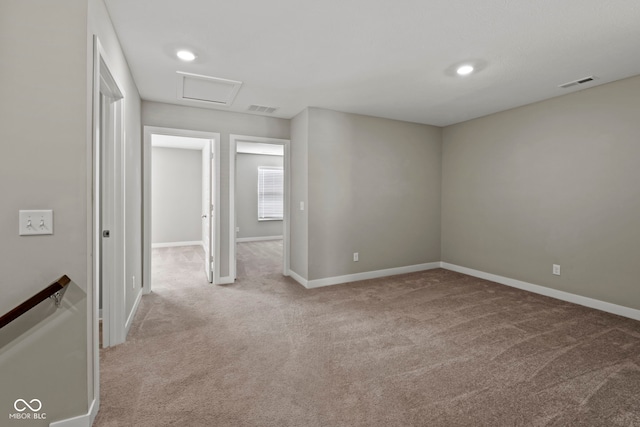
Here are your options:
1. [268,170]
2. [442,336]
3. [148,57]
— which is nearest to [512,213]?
[442,336]

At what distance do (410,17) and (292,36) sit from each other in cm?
89

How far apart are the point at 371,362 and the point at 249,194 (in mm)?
6811

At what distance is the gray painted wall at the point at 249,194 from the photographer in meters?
8.38

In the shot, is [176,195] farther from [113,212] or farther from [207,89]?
[113,212]

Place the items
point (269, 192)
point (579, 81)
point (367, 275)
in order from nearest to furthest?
point (579, 81) < point (367, 275) < point (269, 192)

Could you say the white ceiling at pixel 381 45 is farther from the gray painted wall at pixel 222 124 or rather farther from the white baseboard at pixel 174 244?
the white baseboard at pixel 174 244

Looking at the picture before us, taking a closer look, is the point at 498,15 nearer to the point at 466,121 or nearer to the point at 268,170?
the point at 466,121

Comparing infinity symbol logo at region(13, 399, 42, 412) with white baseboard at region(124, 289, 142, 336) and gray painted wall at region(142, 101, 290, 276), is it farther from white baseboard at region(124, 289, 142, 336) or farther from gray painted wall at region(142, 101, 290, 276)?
gray painted wall at region(142, 101, 290, 276)

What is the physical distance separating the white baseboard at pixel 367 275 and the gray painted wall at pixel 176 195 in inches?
175

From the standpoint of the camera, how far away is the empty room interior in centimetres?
156

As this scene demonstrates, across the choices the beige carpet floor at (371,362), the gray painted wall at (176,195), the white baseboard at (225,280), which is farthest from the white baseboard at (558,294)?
the gray painted wall at (176,195)

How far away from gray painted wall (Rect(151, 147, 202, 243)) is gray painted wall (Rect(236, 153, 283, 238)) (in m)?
1.00

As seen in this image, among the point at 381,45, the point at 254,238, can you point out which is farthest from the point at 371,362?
the point at 254,238

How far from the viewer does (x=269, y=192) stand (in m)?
8.75
